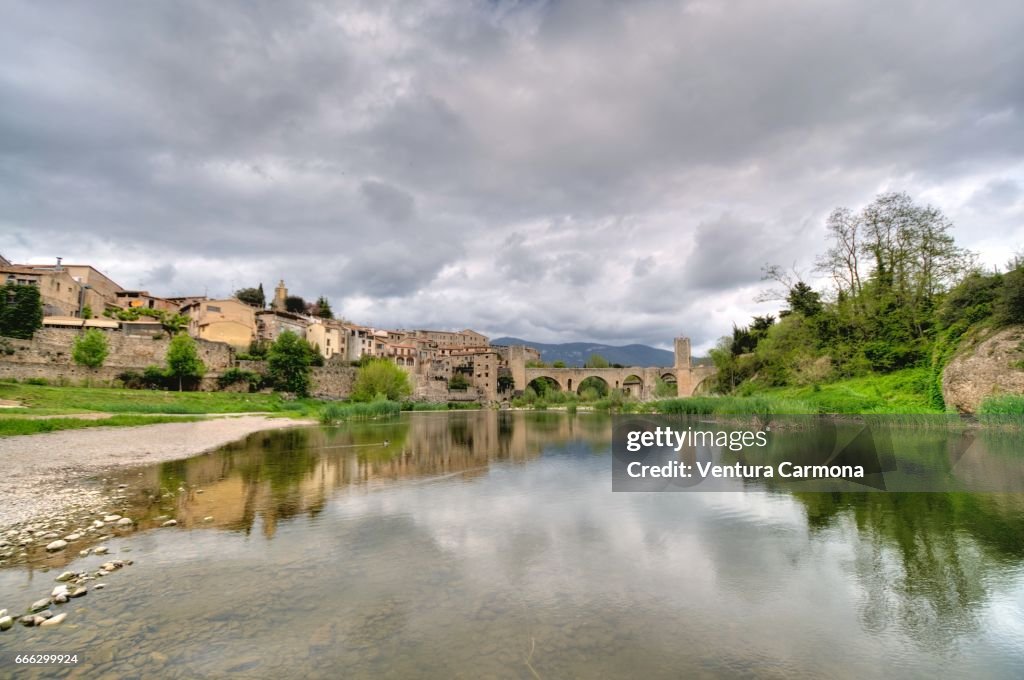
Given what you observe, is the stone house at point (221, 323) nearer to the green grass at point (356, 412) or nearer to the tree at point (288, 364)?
the tree at point (288, 364)

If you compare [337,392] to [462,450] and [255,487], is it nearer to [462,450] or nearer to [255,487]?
[462,450]

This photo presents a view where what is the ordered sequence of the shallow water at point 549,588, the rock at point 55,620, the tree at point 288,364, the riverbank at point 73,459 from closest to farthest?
1. the shallow water at point 549,588
2. the rock at point 55,620
3. the riverbank at point 73,459
4. the tree at point 288,364

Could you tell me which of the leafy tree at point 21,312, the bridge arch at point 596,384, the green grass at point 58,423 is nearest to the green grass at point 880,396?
the green grass at point 58,423

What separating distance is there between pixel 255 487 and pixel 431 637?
8.73 m

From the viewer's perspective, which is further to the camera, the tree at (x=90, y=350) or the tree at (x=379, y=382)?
the tree at (x=379, y=382)

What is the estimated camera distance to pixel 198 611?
509cm

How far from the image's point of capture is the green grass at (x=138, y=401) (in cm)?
2633

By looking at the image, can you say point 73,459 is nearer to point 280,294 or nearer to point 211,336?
point 211,336

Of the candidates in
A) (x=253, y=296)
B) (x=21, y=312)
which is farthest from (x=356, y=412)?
(x=253, y=296)

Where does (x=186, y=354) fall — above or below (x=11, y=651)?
above

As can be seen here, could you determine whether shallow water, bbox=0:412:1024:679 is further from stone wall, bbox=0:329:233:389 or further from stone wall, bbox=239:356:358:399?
stone wall, bbox=239:356:358:399

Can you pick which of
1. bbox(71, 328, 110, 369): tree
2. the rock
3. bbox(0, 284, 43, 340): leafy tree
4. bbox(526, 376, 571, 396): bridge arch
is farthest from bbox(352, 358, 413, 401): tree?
the rock

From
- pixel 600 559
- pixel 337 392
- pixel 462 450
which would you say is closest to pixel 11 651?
pixel 600 559

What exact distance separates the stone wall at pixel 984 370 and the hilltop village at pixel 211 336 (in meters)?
51.8
